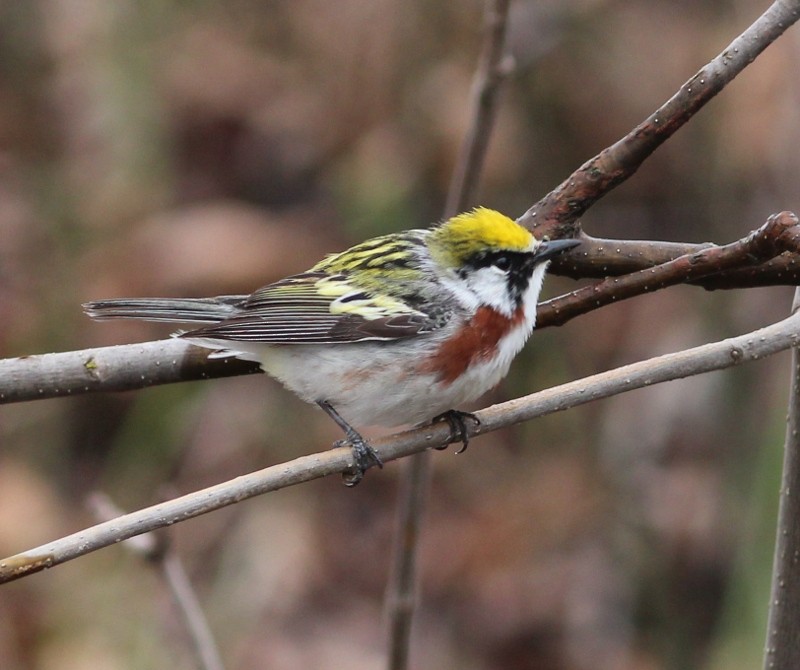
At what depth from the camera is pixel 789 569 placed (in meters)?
2.73

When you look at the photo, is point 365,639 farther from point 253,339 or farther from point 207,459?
point 253,339

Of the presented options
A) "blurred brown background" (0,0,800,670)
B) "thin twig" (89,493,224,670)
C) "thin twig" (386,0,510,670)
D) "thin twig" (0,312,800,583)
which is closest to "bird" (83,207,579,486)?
"thin twig" (386,0,510,670)

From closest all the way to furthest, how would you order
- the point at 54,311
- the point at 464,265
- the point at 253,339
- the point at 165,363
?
1. the point at 165,363
2. the point at 253,339
3. the point at 464,265
4. the point at 54,311

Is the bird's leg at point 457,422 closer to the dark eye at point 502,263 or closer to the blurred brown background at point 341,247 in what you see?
the dark eye at point 502,263

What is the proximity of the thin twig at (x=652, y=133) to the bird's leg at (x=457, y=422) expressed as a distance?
0.60m

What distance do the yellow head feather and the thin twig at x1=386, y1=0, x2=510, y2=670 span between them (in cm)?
11

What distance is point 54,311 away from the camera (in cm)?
679

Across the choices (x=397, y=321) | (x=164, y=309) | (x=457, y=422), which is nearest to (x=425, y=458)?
(x=457, y=422)

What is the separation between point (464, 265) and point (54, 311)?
3.79 metres

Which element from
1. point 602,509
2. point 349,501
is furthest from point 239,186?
point 602,509

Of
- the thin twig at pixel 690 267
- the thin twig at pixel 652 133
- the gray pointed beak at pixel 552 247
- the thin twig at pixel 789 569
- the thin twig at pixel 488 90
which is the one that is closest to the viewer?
the thin twig at pixel 690 267

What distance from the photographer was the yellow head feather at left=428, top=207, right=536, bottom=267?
356 centimetres

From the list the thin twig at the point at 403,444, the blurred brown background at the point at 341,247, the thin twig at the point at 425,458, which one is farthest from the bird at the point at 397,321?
the blurred brown background at the point at 341,247

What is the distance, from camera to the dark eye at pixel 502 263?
3639 millimetres
